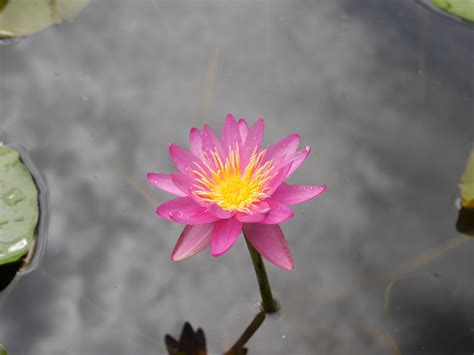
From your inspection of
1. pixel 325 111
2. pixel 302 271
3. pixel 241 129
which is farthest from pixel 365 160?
pixel 241 129

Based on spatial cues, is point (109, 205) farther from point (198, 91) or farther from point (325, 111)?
point (325, 111)

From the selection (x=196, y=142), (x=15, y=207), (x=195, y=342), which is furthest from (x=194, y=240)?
(x=15, y=207)

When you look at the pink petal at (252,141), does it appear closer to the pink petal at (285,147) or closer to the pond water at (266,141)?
the pink petal at (285,147)

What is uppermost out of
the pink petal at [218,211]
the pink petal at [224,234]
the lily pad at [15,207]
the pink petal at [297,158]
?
the pink petal at [297,158]

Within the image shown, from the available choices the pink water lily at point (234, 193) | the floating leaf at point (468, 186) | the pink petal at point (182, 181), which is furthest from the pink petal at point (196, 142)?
the floating leaf at point (468, 186)

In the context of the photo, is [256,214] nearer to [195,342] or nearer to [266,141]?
[195,342]

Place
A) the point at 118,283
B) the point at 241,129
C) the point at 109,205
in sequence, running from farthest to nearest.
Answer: the point at 109,205 → the point at 118,283 → the point at 241,129

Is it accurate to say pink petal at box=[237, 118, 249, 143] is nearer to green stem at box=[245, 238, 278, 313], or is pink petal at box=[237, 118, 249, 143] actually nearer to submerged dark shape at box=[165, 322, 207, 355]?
green stem at box=[245, 238, 278, 313]

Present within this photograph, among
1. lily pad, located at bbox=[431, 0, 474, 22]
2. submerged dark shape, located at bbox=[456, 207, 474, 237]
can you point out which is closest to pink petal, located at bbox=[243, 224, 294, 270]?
submerged dark shape, located at bbox=[456, 207, 474, 237]
